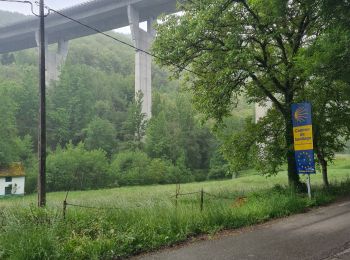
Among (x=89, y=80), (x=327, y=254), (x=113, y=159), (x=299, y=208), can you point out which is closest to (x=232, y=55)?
(x=299, y=208)

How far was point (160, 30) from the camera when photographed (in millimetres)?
17219

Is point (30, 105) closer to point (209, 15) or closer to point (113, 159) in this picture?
point (113, 159)

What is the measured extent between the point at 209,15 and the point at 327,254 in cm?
1046

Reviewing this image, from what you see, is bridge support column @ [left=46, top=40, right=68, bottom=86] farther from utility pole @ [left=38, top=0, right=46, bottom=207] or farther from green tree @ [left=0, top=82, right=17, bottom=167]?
utility pole @ [left=38, top=0, right=46, bottom=207]

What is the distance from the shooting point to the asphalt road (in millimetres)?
7004

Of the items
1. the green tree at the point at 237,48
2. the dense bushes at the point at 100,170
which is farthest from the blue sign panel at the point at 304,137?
the dense bushes at the point at 100,170

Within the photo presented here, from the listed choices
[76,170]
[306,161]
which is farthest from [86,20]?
[306,161]

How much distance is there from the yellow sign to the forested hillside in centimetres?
4149

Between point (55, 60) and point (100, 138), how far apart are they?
2326cm

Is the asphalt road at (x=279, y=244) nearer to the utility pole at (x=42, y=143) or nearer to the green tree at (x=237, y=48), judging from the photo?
the utility pole at (x=42, y=143)

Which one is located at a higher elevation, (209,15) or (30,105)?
(30,105)

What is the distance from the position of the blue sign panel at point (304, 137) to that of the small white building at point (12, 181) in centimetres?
4652

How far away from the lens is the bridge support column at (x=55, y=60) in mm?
79250

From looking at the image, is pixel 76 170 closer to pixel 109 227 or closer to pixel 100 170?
pixel 100 170
